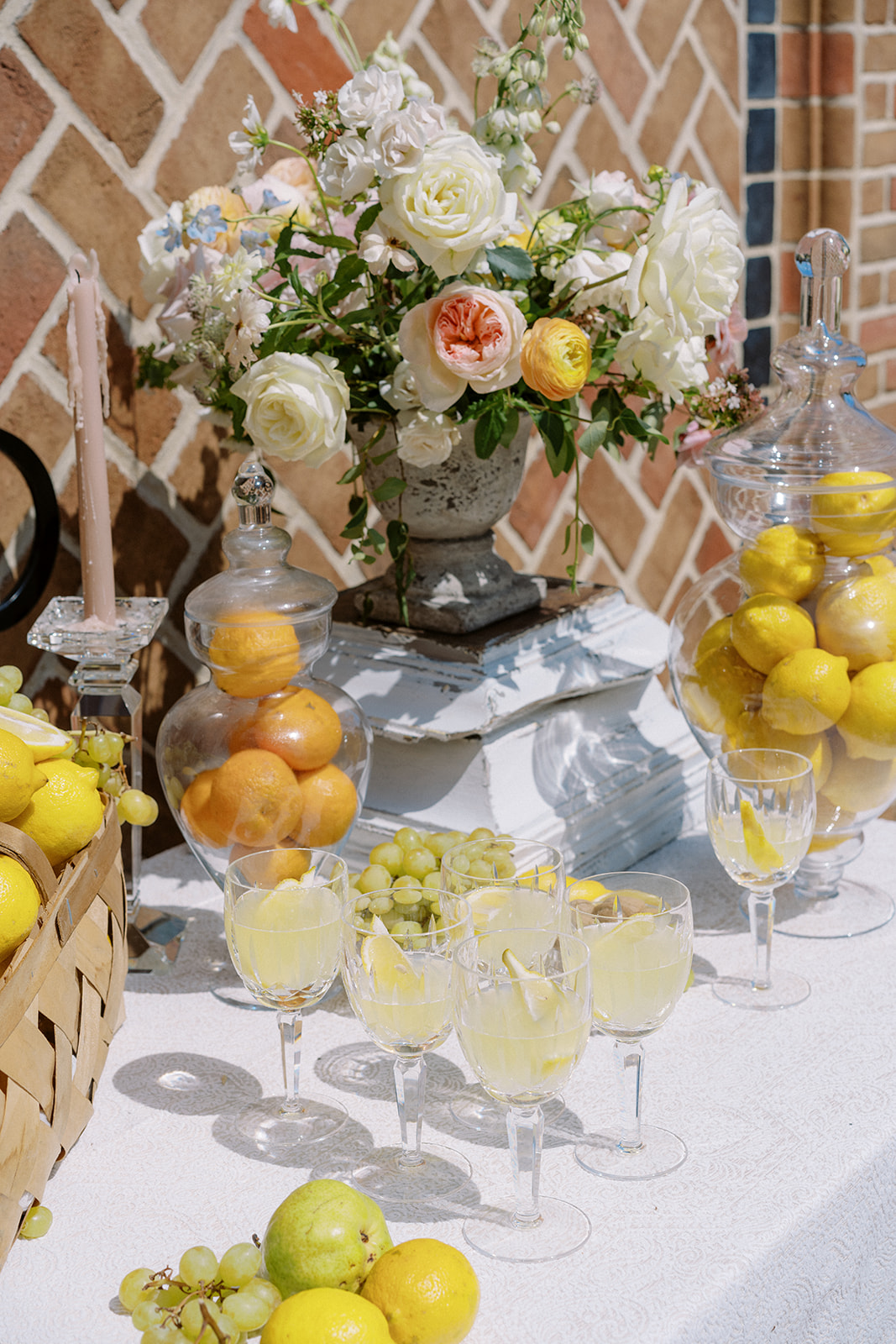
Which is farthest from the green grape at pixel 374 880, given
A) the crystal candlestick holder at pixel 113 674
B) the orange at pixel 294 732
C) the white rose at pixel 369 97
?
the white rose at pixel 369 97

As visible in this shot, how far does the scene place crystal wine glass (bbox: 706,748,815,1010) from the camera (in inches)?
36.9

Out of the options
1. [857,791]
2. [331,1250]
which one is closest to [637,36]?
[857,791]

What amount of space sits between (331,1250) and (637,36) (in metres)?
1.63

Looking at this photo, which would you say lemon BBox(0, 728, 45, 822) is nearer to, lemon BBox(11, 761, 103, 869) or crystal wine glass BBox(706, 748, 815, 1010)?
lemon BBox(11, 761, 103, 869)

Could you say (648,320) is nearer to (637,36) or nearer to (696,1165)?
(696,1165)

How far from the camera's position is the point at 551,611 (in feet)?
4.05

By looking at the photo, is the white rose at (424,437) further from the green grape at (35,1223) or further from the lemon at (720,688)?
the green grape at (35,1223)

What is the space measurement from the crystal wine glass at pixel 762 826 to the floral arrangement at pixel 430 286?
0.91 feet

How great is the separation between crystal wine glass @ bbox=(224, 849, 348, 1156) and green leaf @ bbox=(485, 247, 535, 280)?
474 mm

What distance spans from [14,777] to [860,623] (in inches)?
24.6

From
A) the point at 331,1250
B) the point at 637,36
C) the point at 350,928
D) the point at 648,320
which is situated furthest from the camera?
the point at 637,36

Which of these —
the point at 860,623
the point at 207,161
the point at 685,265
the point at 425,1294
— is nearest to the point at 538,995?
the point at 425,1294

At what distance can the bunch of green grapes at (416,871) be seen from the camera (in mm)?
803

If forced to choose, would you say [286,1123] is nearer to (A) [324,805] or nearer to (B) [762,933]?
(A) [324,805]
